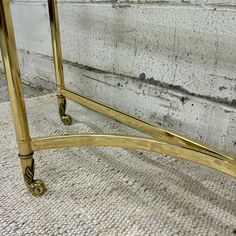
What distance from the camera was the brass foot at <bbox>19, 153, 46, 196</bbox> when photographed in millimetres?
617

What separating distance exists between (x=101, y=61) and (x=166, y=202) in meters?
0.58

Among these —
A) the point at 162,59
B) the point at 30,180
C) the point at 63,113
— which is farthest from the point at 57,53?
the point at 30,180

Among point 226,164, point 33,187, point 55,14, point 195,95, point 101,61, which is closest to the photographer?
point 226,164

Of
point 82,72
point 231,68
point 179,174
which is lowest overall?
point 179,174

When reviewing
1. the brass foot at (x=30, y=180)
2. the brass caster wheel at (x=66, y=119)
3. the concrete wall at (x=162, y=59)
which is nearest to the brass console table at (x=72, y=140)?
the brass foot at (x=30, y=180)

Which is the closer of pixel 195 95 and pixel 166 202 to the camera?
pixel 166 202

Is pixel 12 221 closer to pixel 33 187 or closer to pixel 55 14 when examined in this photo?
pixel 33 187

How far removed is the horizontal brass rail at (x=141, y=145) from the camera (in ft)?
1.67

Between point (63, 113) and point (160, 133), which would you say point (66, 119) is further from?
point (160, 133)

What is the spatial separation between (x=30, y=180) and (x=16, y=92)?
0.64 ft

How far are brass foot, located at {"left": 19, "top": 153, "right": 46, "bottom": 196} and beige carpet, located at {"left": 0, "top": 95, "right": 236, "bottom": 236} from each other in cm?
2

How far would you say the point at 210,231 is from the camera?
51 centimetres

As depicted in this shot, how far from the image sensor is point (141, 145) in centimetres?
62

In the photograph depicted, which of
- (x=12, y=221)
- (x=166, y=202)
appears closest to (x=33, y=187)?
(x=12, y=221)
